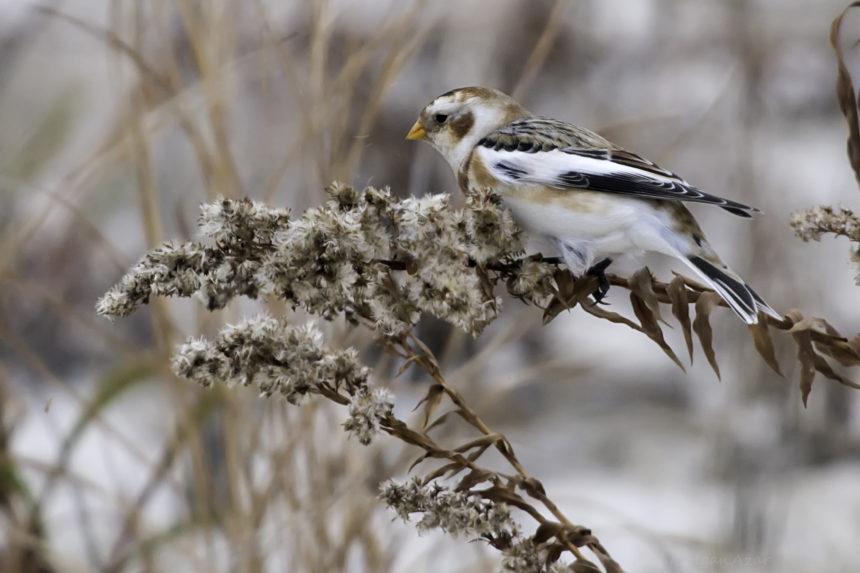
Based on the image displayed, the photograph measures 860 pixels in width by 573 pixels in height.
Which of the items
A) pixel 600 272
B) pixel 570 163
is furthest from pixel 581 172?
pixel 600 272

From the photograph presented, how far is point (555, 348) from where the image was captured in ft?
11.1

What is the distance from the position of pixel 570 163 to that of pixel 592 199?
0.07 m

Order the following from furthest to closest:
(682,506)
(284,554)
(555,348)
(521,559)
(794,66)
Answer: (794,66) → (555,348) → (682,506) → (284,554) → (521,559)

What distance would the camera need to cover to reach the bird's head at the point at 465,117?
141 centimetres

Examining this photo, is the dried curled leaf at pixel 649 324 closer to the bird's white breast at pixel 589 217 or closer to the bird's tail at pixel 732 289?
the bird's tail at pixel 732 289

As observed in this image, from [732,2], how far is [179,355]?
11.0ft

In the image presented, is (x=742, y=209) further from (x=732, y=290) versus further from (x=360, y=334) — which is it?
(x=360, y=334)

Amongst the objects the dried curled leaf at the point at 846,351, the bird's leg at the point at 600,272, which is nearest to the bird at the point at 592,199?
the bird's leg at the point at 600,272

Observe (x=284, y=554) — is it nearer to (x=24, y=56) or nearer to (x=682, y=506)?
(x=682, y=506)

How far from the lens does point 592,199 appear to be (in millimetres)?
1181

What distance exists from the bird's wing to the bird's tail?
7 centimetres

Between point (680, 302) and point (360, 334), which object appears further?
point (360, 334)

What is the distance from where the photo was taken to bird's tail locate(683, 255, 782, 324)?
2.85 feet

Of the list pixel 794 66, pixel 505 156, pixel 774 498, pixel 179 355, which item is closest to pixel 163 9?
pixel 505 156
